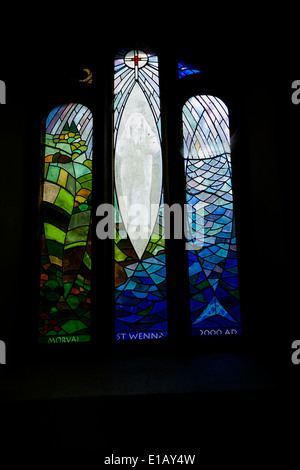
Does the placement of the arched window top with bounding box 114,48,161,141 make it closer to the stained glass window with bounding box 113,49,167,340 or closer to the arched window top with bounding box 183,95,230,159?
the stained glass window with bounding box 113,49,167,340

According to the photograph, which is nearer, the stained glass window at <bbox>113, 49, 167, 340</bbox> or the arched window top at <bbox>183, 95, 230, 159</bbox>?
the stained glass window at <bbox>113, 49, 167, 340</bbox>

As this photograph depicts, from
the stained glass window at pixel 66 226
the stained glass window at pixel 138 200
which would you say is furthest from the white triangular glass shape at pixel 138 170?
the stained glass window at pixel 66 226

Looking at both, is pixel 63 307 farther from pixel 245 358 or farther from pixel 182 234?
pixel 245 358

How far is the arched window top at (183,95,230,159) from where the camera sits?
1.85m

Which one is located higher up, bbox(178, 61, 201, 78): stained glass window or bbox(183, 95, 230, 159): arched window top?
bbox(178, 61, 201, 78): stained glass window

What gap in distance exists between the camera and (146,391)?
1.23 m

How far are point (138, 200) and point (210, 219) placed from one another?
422 millimetres

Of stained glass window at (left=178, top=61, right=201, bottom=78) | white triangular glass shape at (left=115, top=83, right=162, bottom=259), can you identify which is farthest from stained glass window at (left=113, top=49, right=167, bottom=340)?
stained glass window at (left=178, top=61, right=201, bottom=78)

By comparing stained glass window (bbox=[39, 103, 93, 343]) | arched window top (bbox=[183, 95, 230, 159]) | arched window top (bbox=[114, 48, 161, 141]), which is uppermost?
arched window top (bbox=[114, 48, 161, 141])

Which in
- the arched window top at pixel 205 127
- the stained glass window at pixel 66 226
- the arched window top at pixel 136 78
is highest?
the arched window top at pixel 136 78

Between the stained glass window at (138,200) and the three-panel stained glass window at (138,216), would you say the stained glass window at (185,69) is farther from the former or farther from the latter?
the stained glass window at (138,200)

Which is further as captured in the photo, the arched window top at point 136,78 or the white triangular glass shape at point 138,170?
the arched window top at point 136,78

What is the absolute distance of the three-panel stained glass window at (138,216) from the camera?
1655mm
